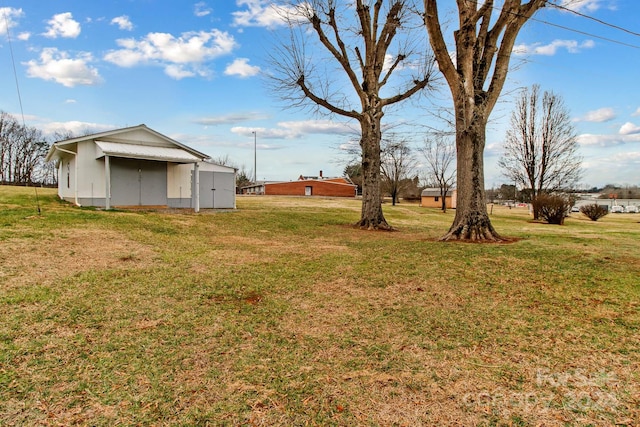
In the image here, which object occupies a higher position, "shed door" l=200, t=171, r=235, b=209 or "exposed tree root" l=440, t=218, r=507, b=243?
"shed door" l=200, t=171, r=235, b=209

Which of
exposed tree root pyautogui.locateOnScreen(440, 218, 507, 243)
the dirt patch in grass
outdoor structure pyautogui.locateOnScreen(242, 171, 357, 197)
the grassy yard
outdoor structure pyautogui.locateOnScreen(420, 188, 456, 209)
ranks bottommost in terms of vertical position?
the grassy yard

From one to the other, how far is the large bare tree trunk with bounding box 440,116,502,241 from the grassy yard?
211 centimetres

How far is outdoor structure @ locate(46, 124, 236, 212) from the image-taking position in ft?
51.4

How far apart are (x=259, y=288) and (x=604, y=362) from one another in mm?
3834

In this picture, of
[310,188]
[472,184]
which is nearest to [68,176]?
[472,184]

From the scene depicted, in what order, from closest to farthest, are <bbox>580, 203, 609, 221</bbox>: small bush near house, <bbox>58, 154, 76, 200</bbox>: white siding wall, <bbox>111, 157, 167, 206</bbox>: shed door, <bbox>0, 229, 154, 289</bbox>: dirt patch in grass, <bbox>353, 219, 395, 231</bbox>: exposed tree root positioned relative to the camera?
1. <bbox>0, 229, 154, 289</bbox>: dirt patch in grass
2. <bbox>353, 219, 395, 231</bbox>: exposed tree root
3. <bbox>111, 157, 167, 206</bbox>: shed door
4. <bbox>58, 154, 76, 200</bbox>: white siding wall
5. <bbox>580, 203, 609, 221</bbox>: small bush near house

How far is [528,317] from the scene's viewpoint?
3.91m

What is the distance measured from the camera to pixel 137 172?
16.9m

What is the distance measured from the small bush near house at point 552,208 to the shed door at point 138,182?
23580mm

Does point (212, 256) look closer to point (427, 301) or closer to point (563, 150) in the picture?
point (427, 301)

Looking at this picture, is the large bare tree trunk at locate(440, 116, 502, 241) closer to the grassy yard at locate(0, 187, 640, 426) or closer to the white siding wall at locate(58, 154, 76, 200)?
the grassy yard at locate(0, 187, 640, 426)

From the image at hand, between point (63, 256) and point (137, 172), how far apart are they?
1172cm

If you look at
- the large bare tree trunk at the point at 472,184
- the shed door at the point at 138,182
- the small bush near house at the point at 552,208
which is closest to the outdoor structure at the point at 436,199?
the small bush near house at the point at 552,208

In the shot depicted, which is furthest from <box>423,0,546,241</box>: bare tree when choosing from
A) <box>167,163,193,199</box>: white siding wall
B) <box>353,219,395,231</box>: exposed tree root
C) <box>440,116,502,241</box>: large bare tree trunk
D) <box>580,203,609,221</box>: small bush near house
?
<box>580,203,609,221</box>: small bush near house
